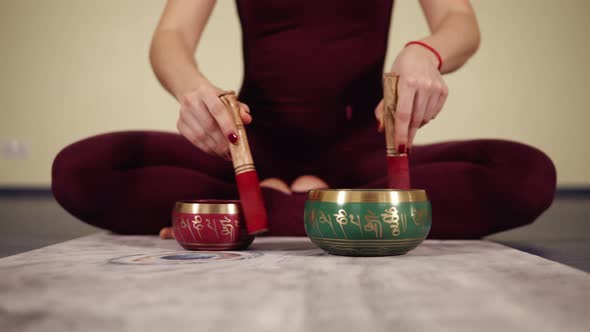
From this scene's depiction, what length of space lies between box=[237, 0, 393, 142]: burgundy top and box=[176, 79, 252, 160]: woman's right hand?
1.48 ft

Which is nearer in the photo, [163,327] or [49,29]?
[163,327]

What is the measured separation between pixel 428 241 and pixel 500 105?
3337 mm

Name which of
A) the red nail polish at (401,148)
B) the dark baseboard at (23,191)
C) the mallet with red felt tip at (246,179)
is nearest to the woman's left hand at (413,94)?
the red nail polish at (401,148)

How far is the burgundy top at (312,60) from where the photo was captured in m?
1.48

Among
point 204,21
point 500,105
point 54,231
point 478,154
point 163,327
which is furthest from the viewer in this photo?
point 500,105

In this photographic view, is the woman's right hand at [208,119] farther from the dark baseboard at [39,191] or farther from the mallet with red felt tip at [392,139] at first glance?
the dark baseboard at [39,191]

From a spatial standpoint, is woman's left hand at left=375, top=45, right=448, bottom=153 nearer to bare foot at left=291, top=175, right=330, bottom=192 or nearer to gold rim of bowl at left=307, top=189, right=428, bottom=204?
gold rim of bowl at left=307, top=189, right=428, bottom=204

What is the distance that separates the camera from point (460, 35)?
125 centimetres

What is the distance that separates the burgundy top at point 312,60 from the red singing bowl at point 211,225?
1.83ft

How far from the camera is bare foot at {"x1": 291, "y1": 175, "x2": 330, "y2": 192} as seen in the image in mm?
1371

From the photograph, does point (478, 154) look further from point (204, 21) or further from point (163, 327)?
point (163, 327)

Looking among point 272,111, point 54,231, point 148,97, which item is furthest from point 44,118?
point 272,111

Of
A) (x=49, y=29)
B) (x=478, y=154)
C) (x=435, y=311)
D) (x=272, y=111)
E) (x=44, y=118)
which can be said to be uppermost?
(x=49, y=29)

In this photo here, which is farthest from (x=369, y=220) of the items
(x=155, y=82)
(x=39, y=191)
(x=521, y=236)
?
(x=39, y=191)
